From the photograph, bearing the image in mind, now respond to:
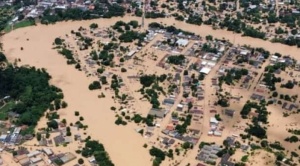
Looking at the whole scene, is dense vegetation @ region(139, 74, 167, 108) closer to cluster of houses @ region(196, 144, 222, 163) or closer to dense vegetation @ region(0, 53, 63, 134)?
cluster of houses @ region(196, 144, 222, 163)

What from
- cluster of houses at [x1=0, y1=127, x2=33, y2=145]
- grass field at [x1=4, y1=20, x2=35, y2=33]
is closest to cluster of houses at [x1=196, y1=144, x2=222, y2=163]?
cluster of houses at [x1=0, y1=127, x2=33, y2=145]

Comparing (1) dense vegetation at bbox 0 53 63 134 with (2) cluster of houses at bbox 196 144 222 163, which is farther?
(1) dense vegetation at bbox 0 53 63 134

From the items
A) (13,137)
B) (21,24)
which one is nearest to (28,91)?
(13,137)

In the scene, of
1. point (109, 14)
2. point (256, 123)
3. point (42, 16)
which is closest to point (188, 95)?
point (256, 123)

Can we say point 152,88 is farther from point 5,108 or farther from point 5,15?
point 5,15

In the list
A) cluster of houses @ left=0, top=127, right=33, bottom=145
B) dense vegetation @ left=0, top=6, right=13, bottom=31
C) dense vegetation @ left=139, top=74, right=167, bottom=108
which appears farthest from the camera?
dense vegetation @ left=0, top=6, right=13, bottom=31

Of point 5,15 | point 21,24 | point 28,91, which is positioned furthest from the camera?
point 5,15

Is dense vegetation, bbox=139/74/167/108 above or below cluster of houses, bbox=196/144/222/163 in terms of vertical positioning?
above

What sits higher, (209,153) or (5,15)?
(5,15)
